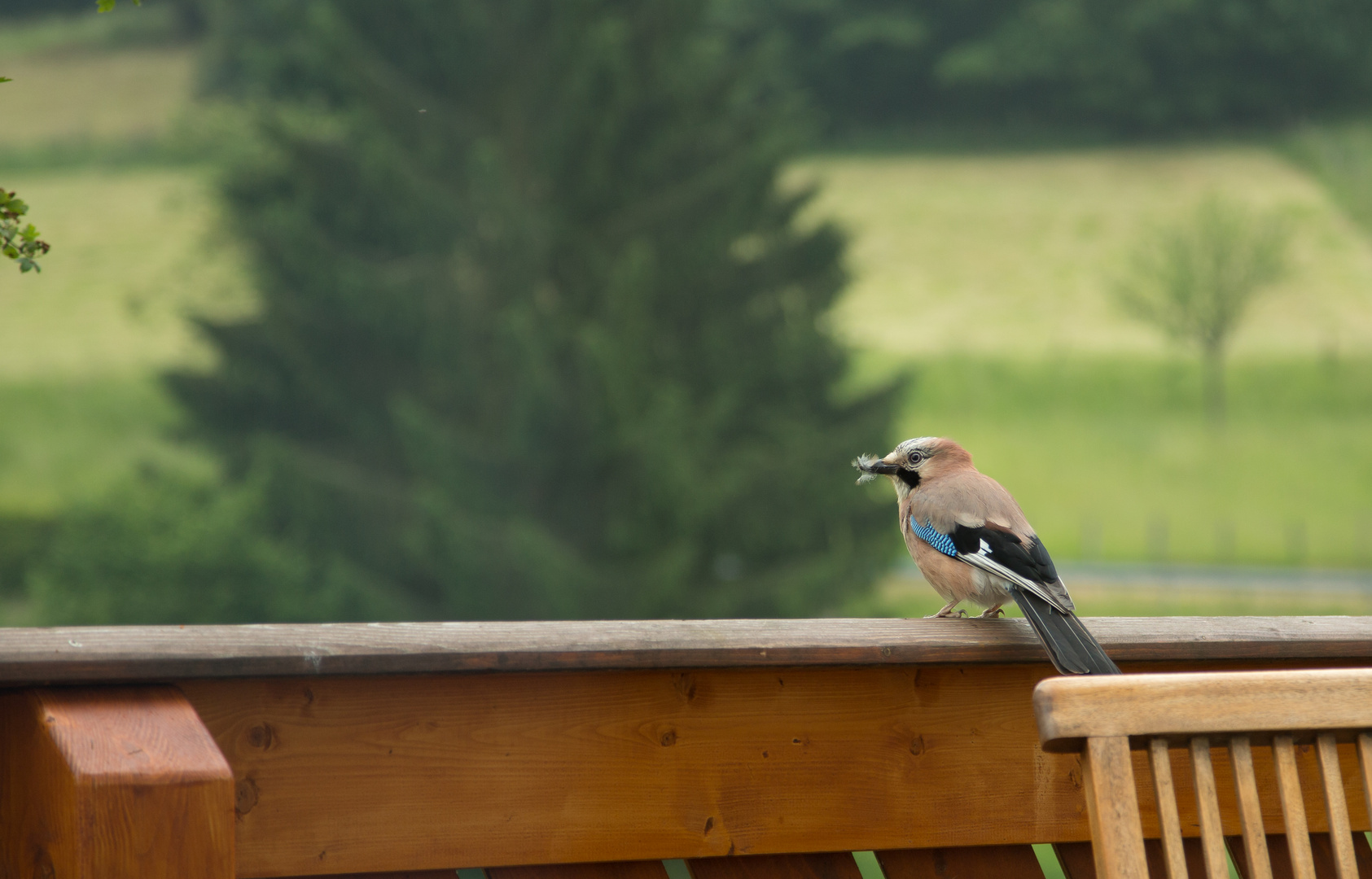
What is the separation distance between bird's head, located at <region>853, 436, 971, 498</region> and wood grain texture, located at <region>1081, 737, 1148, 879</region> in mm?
1029

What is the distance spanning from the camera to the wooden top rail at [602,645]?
3.50ft

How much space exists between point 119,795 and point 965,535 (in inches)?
49.7

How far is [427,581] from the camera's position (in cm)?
1591

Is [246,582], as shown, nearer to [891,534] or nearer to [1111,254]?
[891,534]

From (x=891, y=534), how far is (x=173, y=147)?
71.7ft

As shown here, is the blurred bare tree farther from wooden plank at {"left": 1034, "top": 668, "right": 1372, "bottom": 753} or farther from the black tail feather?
wooden plank at {"left": 1034, "top": 668, "right": 1372, "bottom": 753}

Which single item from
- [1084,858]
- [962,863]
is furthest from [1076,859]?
[962,863]

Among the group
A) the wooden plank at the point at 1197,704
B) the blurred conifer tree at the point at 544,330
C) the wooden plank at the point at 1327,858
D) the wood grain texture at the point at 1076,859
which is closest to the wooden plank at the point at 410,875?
the wooden plank at the point at 1197,704

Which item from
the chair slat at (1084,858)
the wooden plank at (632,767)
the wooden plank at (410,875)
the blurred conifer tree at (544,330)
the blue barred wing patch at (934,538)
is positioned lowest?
the chair slat at (1084,858)

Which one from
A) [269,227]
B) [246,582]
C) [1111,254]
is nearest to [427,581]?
[246,582]

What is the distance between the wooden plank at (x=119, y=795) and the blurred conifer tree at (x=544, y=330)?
12849mm

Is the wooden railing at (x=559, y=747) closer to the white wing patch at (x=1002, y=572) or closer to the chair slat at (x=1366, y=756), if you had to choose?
the white wing patch at (x=1002, y=572)

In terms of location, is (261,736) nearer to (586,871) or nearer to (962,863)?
(586,871)

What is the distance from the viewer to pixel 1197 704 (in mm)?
1062
